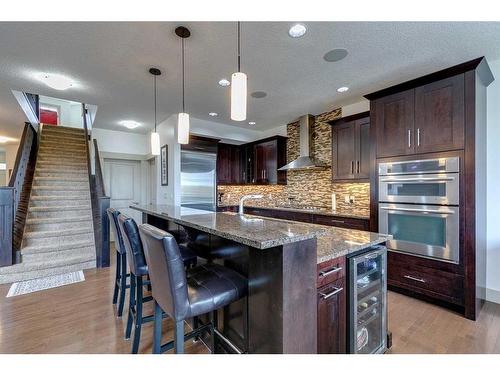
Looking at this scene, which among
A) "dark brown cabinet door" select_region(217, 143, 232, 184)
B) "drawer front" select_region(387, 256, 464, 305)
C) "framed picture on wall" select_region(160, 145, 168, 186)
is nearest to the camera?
"drawer front" select_region(387, 256, 464, 305)

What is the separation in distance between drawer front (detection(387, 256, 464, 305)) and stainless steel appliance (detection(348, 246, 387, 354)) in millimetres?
1329

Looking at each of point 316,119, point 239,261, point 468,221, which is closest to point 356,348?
point 239,261

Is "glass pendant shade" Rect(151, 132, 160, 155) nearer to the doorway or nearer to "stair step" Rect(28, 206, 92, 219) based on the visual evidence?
"stair step" Rect(28, 206, 92, 219)

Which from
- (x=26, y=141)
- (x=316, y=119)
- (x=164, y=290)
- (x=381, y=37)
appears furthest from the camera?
(x=316, y=119)

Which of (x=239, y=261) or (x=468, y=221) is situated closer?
(x=239, y=261)

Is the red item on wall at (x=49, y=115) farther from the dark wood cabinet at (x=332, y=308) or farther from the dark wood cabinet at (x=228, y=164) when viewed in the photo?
the dark wood cabinet at (x=332, y=308)

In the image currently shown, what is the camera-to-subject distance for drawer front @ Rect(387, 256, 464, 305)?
97.9 inches

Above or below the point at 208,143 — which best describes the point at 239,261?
below

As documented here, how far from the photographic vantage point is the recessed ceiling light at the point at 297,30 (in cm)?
209

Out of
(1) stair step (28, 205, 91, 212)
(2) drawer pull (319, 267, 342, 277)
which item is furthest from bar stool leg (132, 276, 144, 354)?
(1) stair step (28, 205, 91, 212)
